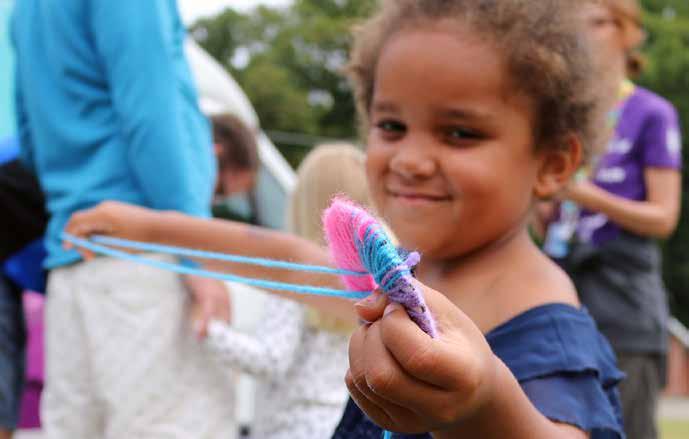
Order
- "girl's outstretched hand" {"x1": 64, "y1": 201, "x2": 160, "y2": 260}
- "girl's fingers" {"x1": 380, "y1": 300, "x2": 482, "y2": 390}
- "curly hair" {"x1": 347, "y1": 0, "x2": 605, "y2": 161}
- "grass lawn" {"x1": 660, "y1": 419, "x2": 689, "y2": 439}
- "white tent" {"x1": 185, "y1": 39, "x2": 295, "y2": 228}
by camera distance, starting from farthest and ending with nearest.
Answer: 1. "grass lawn" {"x1": 660, "y1": 419, "x2": 689, "y2": 439}
2. "white tent" {"x1": 185, "y1": 39, "x2": 295, "y2": 228}
3. "girl's outstretched hand" {"x1": 64, "y1": 201, "x2": 160, "y2": 260}
4. "curly hair" {"x1": 347, "y1": 0, "x2": 605, "y2": 161}
5. "girl's fingers" {"x1": 380, "y1": 300, "x2": 482, "y2": 390}

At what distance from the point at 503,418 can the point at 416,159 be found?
53 centimetres

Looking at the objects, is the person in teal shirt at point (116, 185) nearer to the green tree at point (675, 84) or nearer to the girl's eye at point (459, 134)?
the girl's eye at point (459, 134)

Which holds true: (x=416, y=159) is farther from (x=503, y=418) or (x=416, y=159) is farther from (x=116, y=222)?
(x=116, y=222)

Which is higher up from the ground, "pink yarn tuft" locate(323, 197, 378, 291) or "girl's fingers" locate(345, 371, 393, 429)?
"pink yarn tuft" locate(323, 197, 378, 291)

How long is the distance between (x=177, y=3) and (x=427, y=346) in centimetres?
208

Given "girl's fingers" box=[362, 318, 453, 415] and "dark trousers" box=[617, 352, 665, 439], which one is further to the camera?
"dark trousers" box=[617, 352, 665, 439]

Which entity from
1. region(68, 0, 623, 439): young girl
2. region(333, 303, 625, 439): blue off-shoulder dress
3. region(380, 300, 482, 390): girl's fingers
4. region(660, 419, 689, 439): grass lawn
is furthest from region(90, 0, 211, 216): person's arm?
region(660, 419, 689, 439): grass lawn

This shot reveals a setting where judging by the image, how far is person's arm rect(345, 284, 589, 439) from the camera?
0.79 meters

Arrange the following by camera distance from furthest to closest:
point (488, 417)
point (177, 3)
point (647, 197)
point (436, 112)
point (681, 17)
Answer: point (681, 17) → point (647, 197) → point (177, 3) → point (436, 112) → point (488, 417)

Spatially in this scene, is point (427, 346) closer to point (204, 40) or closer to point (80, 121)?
point (80, 121)

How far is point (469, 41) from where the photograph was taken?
55.8 inches

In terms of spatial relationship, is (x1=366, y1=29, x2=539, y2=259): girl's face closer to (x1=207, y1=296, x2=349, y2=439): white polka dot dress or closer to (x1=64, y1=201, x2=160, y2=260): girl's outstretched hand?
(x1=64, y1=201, x2=160, y2=260): girl's outstretched hand

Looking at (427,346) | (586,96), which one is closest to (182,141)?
(586,96)

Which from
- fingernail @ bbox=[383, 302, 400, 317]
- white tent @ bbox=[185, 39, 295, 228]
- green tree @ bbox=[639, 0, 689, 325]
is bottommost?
green tree @ bbox=[639, 0, 689, 325]
